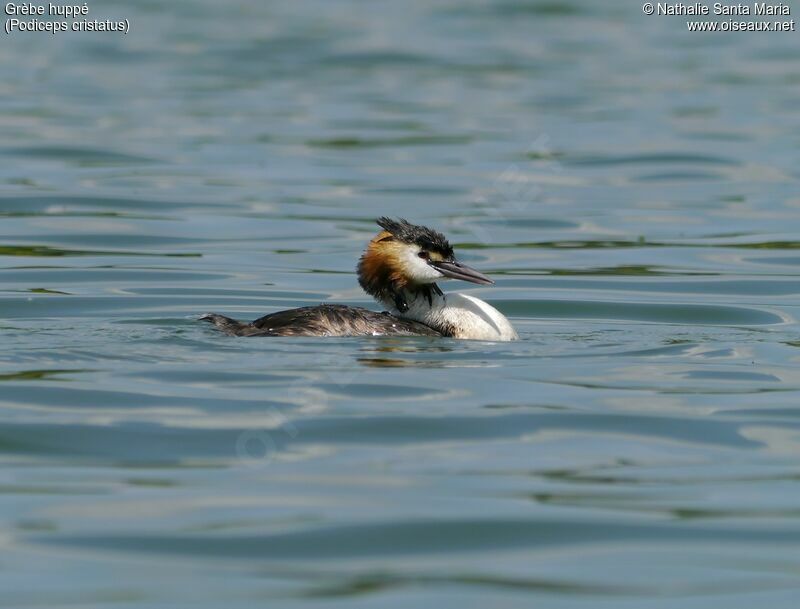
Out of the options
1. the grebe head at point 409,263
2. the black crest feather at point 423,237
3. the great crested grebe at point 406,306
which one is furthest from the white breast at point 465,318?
the black crest feather at point 423,237

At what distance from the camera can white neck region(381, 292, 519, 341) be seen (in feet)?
35.8

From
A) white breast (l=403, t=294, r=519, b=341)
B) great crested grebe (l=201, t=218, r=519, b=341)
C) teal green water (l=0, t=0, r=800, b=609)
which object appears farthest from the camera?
white breast (l=403, t=294, r=519, b=341)

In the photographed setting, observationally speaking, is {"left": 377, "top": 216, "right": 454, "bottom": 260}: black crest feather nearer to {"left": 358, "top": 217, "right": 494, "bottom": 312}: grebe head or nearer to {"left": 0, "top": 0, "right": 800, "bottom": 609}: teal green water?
{"left": 358, "top": 217, "right": 494, "bottom": 312}: grebe head

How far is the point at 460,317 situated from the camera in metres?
10.9

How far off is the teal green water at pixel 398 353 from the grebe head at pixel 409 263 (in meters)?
0.45

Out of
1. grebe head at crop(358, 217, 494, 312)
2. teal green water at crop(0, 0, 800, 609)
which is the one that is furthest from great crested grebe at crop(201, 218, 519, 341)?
teal green water at crop(0, 0, 800, 609)

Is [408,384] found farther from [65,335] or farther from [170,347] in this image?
[65,335]

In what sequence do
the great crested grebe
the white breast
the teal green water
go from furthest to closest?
the white breast
the great crested grebe
the teal green water

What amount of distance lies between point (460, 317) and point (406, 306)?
1.44ft

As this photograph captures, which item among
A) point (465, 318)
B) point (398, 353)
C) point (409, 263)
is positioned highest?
point (409, 263)

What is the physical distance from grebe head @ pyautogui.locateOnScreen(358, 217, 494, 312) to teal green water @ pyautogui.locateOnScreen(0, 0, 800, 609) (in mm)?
453

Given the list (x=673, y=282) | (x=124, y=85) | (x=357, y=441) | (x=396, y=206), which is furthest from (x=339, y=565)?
(x=124, y=85)

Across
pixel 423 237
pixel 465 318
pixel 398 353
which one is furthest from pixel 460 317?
pixel 398 353

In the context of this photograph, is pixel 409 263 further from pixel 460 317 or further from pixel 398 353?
pixel 398 353
